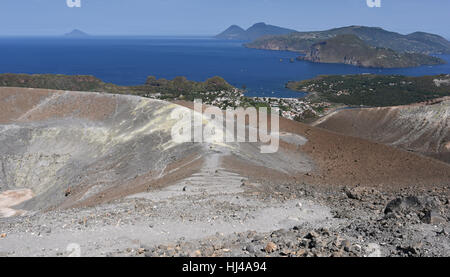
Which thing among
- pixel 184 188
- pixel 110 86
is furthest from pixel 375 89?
pixel 184 188

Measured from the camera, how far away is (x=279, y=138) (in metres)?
26.8

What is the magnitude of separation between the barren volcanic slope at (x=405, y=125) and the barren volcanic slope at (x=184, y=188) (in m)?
22.8

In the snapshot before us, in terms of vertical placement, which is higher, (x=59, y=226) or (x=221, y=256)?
(x=221, y=256)

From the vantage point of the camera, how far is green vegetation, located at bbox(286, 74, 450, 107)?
3912 inches

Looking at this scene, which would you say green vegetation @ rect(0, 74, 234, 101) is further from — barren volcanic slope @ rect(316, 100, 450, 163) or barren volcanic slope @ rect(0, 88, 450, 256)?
barren volcanic slope @ rect(0, 88, 450, 256)

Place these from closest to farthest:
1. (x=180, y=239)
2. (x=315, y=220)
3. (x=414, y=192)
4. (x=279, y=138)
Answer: (x=180, y=239) < (x=315, y=220) < (x=414, y=192) < (x=279, y=138)

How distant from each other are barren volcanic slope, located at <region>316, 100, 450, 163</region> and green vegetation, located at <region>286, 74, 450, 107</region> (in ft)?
149

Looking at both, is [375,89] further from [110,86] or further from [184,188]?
[184,188]

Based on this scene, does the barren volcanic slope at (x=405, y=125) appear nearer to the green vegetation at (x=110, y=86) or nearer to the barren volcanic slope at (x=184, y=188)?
the barren volcanic slope at (x=184, y=188)

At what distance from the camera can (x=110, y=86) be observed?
94375 mm

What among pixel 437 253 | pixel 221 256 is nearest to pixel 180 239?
pixel 221 256

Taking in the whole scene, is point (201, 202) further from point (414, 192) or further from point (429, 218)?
point (414, 192)

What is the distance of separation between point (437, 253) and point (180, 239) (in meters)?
6.61

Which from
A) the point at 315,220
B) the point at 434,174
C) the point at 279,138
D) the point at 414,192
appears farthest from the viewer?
the point at 279,138
